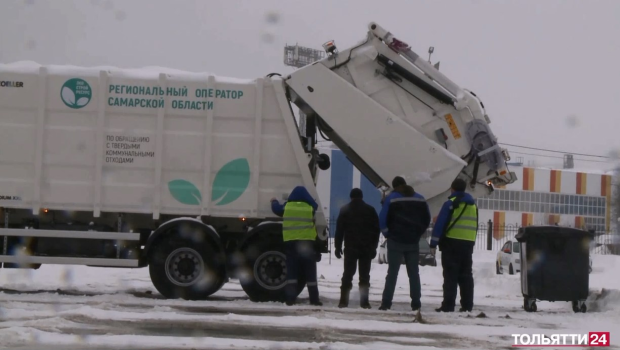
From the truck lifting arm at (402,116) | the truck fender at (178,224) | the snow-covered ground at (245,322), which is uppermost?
the truck lifting arm at (402,116)

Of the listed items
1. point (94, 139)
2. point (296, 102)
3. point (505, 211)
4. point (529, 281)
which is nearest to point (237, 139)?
point (296, 102)

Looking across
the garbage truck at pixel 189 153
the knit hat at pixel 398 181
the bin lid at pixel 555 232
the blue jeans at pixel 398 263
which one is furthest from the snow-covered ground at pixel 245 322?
the knit hat at pixel 398 181

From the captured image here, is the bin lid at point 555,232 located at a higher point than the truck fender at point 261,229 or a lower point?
higher

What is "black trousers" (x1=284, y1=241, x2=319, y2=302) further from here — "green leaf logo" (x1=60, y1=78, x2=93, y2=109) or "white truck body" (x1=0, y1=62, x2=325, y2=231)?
"green leaf logo" (x1=60, y1=78, x2=93, y2=109)

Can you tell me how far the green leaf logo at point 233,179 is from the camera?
9.84 m

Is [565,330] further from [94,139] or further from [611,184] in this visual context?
[611,184]

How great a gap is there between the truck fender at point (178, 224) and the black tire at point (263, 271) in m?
0.41

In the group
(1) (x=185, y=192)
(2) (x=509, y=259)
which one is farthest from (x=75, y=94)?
(2) (x=509, y=259)

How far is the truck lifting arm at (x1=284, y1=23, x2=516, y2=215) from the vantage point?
9.82 meters

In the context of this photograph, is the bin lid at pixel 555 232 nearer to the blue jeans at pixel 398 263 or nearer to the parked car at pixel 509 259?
the blue jeans at pixel 398 263

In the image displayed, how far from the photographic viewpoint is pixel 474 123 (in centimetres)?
986

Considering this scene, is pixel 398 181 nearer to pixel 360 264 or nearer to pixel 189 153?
pixel 360 264

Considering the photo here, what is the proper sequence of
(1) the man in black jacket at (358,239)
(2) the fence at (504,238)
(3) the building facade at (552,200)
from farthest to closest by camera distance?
(3) the building facade at (552,200), (2) the fence at (504,238), (1) the man in black jacket at (358,239)

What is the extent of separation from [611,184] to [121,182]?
5946 centimetres
